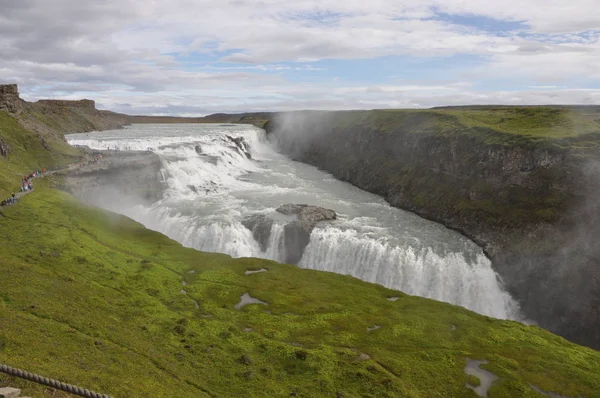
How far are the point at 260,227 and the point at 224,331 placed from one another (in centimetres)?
2894

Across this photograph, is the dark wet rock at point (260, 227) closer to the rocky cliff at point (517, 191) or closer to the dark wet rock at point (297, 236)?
the dark wet rock at point (297, 236)

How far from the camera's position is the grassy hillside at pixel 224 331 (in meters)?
22.1

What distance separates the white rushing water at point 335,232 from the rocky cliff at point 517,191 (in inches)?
133

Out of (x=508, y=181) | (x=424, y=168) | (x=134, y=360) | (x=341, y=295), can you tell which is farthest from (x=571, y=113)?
(x=134, y=360)

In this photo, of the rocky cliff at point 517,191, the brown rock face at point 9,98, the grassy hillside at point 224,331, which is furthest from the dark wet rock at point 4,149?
the rocky cliff at point 517,191

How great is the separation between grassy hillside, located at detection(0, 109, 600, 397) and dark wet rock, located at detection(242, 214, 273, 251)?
9.97 meters

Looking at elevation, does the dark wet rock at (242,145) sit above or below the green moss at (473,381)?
above

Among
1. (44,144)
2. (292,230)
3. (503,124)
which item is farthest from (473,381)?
(44,144)

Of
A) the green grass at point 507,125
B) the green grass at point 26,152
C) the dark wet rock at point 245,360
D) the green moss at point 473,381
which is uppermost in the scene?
the green grass at point 507,125

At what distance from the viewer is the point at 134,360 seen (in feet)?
74.3

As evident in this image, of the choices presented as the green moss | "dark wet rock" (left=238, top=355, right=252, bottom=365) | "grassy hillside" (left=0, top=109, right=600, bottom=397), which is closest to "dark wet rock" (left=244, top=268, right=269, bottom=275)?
"grassy hillside" (left=0, top=109, right=600, bottom=397)

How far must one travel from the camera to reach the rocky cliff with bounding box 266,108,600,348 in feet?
162

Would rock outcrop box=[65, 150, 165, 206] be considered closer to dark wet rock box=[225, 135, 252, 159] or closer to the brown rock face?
the brown rock face

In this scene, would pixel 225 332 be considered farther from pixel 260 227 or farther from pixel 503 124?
pixel 503 124
